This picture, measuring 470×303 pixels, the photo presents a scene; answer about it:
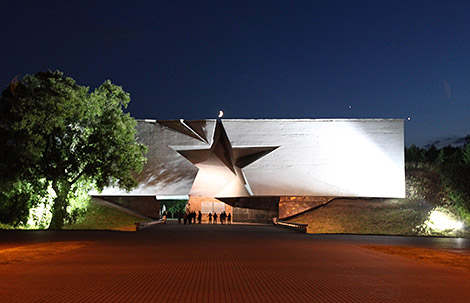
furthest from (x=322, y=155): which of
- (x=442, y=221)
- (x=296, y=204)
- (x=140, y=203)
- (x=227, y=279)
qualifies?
(x=227, y=279)

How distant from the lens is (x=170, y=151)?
110 ft

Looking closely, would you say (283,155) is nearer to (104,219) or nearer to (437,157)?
(104,219)

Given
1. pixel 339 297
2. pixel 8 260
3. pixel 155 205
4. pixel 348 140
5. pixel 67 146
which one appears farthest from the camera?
pixel 155 205

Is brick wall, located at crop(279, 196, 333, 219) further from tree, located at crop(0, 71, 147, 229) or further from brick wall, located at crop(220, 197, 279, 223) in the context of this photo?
tree, located at crop(0, 71, 147, 229)

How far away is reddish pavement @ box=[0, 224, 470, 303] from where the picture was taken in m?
5.91

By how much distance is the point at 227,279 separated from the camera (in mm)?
7242

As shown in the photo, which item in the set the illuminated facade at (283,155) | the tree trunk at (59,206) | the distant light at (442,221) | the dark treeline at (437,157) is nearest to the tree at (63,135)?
the tree trunk at (59,206)

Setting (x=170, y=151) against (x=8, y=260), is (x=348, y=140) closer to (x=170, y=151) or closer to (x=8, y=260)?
(x=170, y=151)

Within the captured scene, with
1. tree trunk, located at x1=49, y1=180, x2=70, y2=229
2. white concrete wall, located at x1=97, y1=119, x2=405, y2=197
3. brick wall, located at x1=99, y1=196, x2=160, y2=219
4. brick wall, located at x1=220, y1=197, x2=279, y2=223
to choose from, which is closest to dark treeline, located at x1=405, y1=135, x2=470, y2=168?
white concrete wall, located at x1=97, y1=119, x2=405, y2=197

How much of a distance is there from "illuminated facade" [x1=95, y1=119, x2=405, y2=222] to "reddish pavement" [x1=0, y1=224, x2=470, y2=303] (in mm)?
21604

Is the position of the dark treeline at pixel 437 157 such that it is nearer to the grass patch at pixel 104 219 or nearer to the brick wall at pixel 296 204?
the brick wall at pixel 296 204

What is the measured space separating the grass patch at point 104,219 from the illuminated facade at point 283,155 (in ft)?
10.9

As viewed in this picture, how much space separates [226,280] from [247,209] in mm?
29814

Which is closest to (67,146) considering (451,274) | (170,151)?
(170,151)
